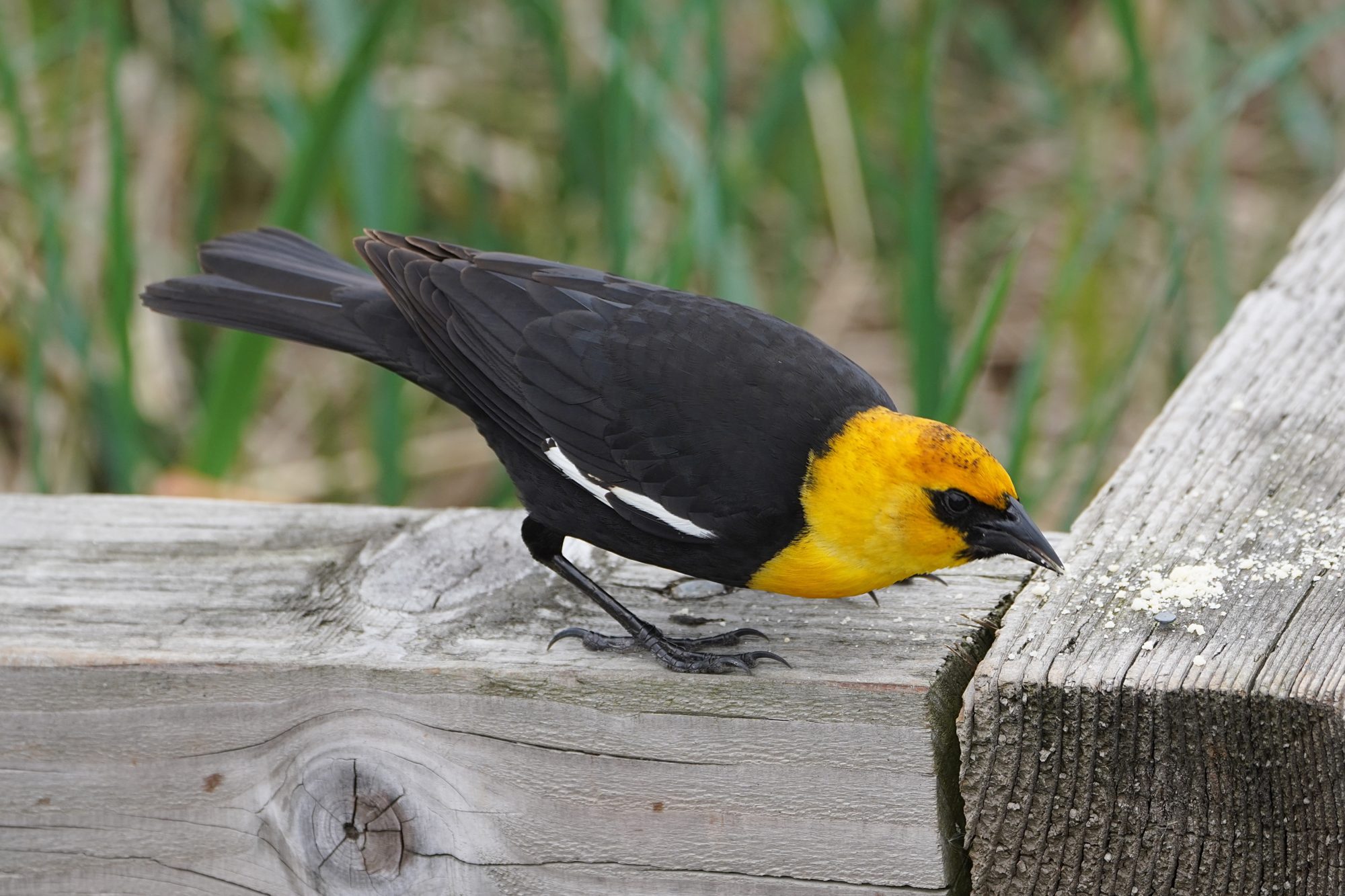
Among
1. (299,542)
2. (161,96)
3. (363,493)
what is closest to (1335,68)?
(363,493)

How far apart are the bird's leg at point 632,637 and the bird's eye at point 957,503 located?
322mm

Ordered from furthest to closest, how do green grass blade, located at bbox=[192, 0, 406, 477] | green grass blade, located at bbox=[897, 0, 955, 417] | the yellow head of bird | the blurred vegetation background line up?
the blurred vegetation background
green grass blade, located at bbox=[192, 0, 406, 477]
green grass blade, located at bbox=[897, 0, 955, 417]
the yellow head of bird

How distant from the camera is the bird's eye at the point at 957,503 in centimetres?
192

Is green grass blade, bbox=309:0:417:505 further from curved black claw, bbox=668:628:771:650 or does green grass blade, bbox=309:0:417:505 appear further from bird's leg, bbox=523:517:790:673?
curved black claw, bbox=668:628:771:650

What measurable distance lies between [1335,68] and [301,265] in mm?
4132

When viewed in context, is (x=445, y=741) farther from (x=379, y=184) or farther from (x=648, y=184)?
(x=648, y=184)

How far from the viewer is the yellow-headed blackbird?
1.92 meters

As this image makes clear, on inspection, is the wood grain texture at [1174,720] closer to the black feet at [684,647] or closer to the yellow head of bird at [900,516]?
the yellow head of bird at [900,516]

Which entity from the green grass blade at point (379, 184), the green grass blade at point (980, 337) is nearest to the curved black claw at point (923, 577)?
the green grass blade at point (980, 337)

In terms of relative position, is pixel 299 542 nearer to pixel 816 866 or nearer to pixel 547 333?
pixel 547 333

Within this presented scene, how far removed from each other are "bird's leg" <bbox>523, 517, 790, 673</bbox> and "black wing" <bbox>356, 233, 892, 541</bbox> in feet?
0.35

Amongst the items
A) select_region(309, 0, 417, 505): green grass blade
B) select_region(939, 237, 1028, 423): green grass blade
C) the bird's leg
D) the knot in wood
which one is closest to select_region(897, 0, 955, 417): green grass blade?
select_region(939, 237, 1028, 423): green grass blade

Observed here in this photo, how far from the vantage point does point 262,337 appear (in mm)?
3068

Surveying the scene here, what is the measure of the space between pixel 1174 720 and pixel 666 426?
3.04 feet
